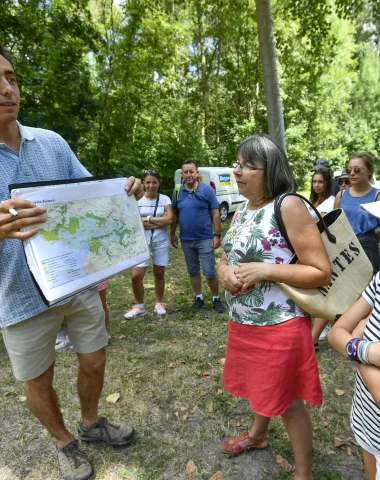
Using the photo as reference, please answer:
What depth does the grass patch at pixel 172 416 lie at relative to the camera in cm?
213

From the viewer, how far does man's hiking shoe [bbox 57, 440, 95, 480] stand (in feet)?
6.57

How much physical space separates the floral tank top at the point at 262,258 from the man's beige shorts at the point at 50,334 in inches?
35.5

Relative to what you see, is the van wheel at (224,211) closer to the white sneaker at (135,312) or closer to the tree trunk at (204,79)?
the tree trunk at (204,79)

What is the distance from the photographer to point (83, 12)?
32.4 ft

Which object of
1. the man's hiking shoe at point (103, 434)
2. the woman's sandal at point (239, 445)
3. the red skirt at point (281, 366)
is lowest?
the woman's sandal at point (239, 445)

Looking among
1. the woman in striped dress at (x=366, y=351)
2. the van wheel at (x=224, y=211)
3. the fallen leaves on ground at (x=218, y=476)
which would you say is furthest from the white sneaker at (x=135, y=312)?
the van wheel at (x=224, y=211)

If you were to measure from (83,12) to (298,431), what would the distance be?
12.0 metres

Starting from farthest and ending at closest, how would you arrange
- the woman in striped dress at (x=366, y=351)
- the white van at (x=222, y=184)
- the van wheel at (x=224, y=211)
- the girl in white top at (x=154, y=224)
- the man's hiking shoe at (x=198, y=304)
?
1. the van wheel at (x=224, y=211)
2. the white van at (x=222, y=184)
3. the man's hiking shoe at (x=198, y=304)
4. the girl in white top at (x=154, y=224)
5. the woman in striped dress at (x=366, y=351)

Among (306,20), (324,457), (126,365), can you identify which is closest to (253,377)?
(324,457)

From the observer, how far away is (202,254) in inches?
181

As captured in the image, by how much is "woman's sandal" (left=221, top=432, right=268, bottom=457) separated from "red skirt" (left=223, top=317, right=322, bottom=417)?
700mm

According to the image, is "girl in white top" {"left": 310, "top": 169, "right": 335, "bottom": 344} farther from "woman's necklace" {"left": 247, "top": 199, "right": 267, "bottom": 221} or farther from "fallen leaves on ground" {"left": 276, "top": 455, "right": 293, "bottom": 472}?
"fallen leaves on ground" {"left": 276, "top": 455, "right": 293, "bottom": 472}

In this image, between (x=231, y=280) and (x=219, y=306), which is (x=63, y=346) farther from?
(x=231, y=280)

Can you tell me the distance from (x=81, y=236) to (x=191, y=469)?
170 centimetres
